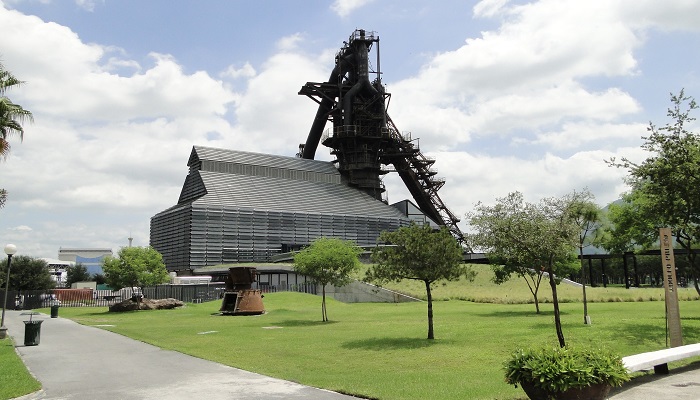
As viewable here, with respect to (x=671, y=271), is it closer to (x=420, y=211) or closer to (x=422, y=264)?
(x=422, y=264)

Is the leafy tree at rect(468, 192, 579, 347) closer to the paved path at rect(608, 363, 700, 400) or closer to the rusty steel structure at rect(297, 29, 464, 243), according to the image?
the paved path at rect(608, 363, 700, 400)

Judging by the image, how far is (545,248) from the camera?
16.8 meters

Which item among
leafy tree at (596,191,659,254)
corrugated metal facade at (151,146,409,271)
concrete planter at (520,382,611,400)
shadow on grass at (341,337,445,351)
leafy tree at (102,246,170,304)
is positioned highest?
corrugated metal facade at (151,146,409,271)

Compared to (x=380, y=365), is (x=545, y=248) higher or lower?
higher

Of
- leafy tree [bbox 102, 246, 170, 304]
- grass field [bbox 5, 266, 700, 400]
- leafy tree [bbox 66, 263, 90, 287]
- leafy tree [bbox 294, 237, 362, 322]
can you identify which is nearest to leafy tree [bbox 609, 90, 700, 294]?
grass field [bbox 5, 266, 700, 400]

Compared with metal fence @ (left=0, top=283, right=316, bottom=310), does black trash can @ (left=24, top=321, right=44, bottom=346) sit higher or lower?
higher

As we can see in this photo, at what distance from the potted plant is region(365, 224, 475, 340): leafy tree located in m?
12.1

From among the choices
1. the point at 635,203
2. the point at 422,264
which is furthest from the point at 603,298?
the point at 422,264

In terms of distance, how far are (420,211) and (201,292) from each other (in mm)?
50929

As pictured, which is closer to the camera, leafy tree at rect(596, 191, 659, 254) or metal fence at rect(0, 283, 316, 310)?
leafy tree at rect(596, 191, 659, 254)

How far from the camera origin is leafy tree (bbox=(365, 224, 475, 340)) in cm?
→ 2080

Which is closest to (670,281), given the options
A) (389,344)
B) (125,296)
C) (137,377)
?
(389,344)

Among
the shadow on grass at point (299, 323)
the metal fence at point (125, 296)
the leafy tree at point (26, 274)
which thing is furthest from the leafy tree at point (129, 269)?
the leafy tree at point (26, 274)

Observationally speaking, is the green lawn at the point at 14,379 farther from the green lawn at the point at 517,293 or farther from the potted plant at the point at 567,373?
the green lawn at the point at 517,293
